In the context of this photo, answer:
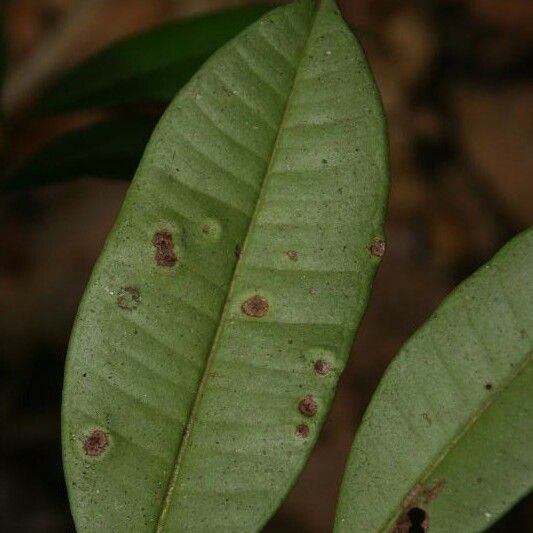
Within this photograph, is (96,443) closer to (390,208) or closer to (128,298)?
(128,298)

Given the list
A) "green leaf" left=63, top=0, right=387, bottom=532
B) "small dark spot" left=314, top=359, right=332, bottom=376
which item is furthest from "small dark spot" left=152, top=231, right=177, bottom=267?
"small dark spot" left=314, top=359, right=332, bottom=376

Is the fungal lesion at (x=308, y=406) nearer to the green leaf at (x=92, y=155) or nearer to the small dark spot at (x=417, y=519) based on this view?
→ the small dark spot at (x=417, y=519)

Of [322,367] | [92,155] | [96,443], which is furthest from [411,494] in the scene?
[92,155]

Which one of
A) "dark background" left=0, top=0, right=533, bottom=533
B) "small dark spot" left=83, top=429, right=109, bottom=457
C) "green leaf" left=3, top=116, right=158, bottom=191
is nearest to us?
"small dark spot" left=83, top=429, right=109, bottom=457

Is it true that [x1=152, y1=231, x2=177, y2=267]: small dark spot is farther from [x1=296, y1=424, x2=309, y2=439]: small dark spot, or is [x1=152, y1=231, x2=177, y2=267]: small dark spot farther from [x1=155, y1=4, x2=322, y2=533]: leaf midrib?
[x1=296, y1=424, x2=309, y2=439]: small dark spot

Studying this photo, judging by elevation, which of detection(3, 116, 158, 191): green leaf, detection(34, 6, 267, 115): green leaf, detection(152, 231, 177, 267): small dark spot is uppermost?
detection(34, 6, 267, 115): green leaf

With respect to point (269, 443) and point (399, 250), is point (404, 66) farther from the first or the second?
point (269, 443)

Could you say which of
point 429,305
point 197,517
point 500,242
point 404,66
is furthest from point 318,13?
point 404,66
